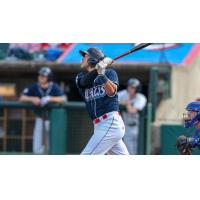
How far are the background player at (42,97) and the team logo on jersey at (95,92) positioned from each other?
3356 millimetres

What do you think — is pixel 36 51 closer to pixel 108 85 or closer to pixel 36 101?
pixel 36 101

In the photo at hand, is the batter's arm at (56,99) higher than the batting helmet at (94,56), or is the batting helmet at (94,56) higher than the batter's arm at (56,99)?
the batting helmet at (94,56)

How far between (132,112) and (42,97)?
1237 mm

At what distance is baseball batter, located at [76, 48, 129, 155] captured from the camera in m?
7.64

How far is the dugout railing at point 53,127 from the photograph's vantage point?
11.4 meters

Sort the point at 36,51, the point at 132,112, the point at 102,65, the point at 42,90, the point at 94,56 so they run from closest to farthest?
the point at 102,65
the point at 94,56
the point at 42,90
the point at 132,112
the point at 36,51

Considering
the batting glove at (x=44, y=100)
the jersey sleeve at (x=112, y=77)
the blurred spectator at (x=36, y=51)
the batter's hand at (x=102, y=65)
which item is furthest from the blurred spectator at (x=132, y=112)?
the batter's hand at (x=102, y=65)

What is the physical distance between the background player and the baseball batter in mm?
3365

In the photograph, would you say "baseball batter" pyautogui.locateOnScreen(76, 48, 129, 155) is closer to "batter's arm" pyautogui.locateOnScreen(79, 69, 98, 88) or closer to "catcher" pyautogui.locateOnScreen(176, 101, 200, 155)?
"batter's arm" pyautogui.locateOnScreen(79, 69, 98, 88)

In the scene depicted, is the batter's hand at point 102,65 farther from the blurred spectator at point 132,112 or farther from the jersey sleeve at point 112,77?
the blurred spectator at point 132,112

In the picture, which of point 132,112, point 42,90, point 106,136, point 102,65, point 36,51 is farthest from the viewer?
point 36,51

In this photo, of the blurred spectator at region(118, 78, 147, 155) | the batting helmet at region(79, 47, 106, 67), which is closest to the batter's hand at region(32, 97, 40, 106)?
the blurred spectator at region(118, 78, 147, 155)

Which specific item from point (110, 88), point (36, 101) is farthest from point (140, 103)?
point (110, 88)

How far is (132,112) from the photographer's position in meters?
11.4
